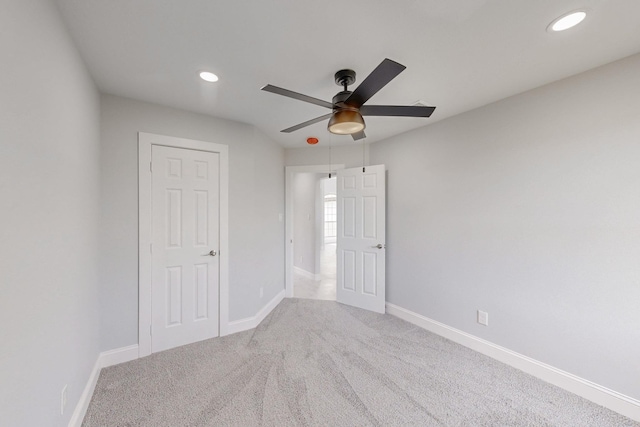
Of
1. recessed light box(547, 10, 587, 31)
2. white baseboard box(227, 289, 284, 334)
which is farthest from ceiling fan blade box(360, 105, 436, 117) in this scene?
white baseboard box(227, 289, 284, 334)

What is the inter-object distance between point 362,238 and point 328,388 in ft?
6.67

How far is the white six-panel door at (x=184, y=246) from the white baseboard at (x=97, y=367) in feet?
0.63

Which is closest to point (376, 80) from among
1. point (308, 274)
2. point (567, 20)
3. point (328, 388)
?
point (567, 20)

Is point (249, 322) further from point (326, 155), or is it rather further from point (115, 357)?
point (326, 155)

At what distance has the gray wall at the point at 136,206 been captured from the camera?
221 centimetres

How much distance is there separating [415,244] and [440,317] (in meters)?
0.87

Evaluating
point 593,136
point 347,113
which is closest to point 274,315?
point 347,113

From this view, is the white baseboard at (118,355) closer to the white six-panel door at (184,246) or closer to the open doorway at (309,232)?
the white six-panel door at (184,246)

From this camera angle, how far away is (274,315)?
332 centimetres

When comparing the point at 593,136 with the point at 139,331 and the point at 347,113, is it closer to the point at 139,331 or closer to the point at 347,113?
the point at 347,113

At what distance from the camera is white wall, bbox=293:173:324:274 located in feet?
16.7

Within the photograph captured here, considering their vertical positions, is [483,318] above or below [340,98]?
below

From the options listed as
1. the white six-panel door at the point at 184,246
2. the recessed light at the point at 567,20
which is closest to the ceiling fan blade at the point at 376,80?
the recessed light at the point at 567,20

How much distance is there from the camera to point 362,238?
3615 millimetres
